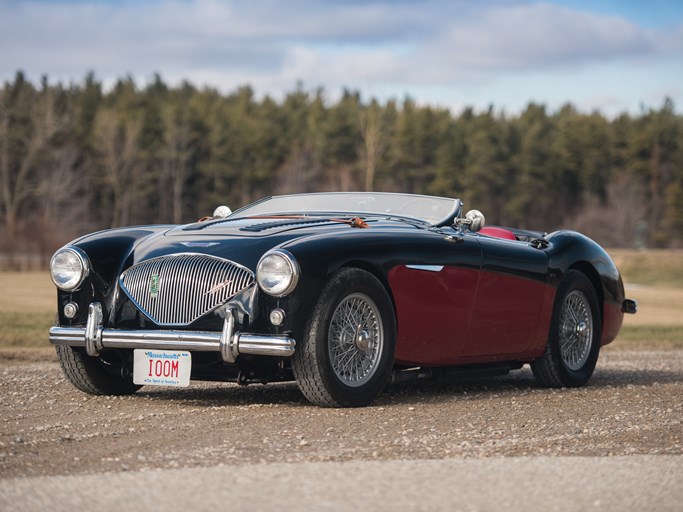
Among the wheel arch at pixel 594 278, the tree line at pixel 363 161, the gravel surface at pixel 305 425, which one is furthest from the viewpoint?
the tree line at pixel 363 161

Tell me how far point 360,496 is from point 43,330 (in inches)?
477

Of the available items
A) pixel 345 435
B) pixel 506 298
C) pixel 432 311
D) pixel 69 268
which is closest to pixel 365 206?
pixel 506 298

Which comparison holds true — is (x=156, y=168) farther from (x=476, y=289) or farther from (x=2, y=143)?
(x=476, y=289)

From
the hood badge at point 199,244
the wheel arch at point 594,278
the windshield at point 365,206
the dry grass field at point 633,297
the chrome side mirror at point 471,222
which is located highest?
the windshield at point 365,206

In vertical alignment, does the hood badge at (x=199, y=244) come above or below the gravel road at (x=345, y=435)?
above

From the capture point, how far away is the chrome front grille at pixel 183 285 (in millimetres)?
Result: 6562

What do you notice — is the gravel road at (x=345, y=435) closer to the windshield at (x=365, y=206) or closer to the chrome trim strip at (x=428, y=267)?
the chrome trim strip at (x=428, y=267)

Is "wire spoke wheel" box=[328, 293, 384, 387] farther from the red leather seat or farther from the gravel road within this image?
the red leather seat

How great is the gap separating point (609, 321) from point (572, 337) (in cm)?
56

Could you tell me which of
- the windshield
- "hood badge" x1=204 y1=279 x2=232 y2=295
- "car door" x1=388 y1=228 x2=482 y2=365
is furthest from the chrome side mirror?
"hood badge" x1=204 y1=279 x2=232 y2=295

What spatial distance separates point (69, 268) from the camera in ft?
23.7

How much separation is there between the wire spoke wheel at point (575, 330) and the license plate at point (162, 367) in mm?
3326

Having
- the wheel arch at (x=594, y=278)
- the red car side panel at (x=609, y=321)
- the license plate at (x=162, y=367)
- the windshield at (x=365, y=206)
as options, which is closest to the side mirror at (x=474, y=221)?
the windshield at (x=365, y=206)

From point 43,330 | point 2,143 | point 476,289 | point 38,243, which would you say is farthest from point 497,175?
point 476,289
